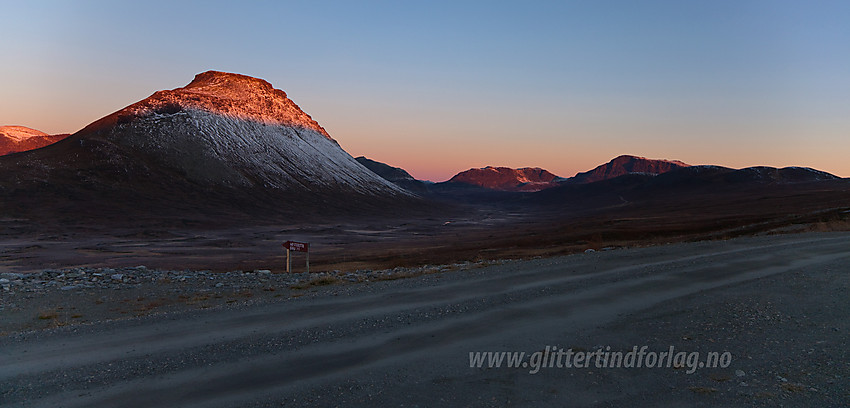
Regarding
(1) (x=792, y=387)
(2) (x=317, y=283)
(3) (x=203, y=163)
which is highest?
(3) (x=203, y=163)

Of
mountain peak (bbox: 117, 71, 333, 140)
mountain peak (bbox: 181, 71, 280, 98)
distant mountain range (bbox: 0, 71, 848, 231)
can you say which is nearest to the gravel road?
distant mountain range (bbox: 0, 71, 848, 231)

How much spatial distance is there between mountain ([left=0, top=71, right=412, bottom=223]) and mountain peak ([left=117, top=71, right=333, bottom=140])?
0.37 meters

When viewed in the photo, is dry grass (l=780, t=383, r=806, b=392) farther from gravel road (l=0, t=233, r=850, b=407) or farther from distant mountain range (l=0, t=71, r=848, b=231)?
distant mountain range (l=0, t=71, r=848, b=231)

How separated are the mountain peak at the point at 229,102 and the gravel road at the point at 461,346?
147 metres

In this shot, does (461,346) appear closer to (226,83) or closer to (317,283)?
(317,283)

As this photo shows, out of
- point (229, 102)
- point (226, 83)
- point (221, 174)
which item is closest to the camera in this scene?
point (221, 174)

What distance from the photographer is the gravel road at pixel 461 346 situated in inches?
295

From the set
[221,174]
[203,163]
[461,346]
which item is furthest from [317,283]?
[203,163]

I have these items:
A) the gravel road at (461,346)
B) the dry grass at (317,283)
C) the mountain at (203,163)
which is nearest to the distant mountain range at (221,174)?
the mountain at (203,163)

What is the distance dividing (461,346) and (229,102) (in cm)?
17103

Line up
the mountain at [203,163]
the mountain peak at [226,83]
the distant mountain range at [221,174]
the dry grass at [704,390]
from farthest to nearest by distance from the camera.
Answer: the mountain peak at [226,83] < the mountain at [203,163] < the distant mountain range at [221,174] < the dry grass at [704,390]

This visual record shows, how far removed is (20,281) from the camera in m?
21.9

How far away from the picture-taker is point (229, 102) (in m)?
163

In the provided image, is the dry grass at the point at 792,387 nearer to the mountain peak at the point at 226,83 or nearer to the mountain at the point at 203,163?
the mountain at the point at 203,163
